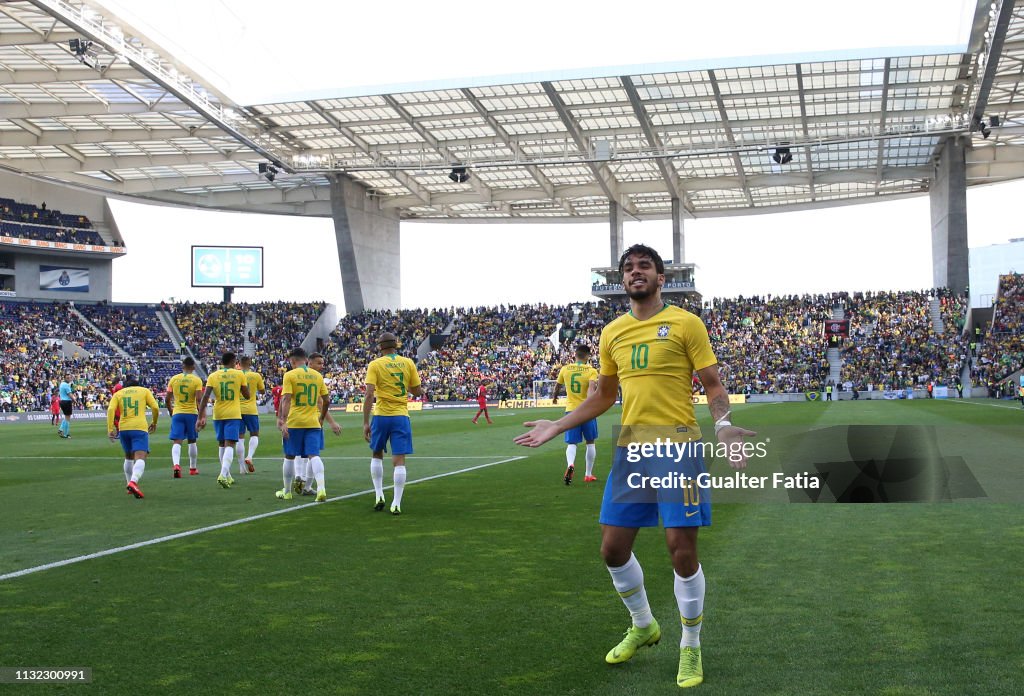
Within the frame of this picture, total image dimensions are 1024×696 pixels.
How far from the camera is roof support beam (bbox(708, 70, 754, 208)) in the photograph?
43.5 metres

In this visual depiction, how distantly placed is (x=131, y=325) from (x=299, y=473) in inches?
2289

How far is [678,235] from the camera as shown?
6594 cm

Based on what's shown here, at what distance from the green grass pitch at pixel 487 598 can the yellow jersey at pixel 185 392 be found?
12.5 feet

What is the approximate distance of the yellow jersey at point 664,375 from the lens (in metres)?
4.88

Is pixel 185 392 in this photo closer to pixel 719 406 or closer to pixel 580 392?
pixel 580 392

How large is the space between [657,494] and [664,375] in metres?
0.64

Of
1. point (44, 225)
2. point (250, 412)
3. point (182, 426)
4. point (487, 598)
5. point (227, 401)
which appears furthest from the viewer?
point (44, 225)

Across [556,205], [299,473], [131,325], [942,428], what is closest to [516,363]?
[556,205]

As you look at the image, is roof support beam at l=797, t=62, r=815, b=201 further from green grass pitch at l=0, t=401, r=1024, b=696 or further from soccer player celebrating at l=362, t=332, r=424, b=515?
soccer player celebrating at l=362, t=332, r=424, b=515

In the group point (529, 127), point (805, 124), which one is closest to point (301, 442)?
point (529, 127)

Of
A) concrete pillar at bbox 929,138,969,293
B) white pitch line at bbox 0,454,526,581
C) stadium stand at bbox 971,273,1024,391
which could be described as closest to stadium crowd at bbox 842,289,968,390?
stadium stand at bbox 971,273,1024,391

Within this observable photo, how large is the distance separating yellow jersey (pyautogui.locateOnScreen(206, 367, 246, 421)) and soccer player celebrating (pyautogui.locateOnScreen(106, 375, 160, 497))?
1.94 meters

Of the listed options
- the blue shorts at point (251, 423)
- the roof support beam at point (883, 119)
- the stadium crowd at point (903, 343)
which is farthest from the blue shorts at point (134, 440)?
the stadium crowd at point (903, 343)

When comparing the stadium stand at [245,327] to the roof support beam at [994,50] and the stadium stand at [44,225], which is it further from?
the roof support beam at [994,50]
